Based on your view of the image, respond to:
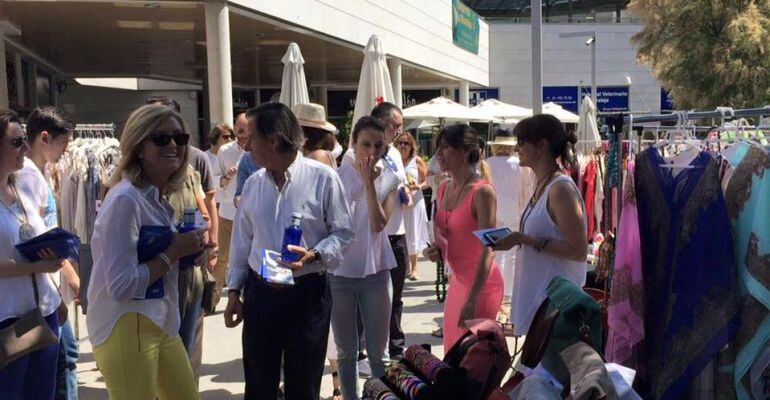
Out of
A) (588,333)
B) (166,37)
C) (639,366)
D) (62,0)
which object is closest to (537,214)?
(639,366)

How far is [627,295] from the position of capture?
10.2ft

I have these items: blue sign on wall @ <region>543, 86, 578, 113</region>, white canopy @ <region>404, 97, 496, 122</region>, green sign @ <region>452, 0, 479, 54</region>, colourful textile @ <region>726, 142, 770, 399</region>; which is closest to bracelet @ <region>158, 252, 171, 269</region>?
colourful textile @ <region>726, 142, 770, 399</region>

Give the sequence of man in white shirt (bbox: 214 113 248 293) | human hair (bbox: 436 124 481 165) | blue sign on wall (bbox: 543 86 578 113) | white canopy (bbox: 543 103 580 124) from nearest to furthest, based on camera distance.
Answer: human hair (bbox: 436 124 481 165), man in white shirt (bbox: 214 113 248 293), white canopy (bbox: 543 103 580 124), blue sign on wall (bbox: 543 86 578 113)

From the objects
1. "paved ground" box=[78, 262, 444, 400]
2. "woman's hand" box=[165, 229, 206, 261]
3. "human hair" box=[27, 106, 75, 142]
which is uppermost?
"human hair" box=[27, 106, 75, 142]

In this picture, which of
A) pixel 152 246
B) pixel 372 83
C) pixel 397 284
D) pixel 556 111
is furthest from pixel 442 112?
pixel 152 246

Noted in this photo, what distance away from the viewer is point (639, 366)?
315 centimetres

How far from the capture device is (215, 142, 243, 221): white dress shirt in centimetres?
799

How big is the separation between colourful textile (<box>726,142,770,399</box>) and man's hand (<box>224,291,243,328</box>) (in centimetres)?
220

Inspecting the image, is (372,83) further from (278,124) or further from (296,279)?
(296,279)

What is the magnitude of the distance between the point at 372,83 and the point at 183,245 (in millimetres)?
7020

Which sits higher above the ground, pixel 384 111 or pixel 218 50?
pixel 218 50

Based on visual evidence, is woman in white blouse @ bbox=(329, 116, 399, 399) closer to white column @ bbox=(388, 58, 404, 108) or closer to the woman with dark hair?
the woman with dark hair

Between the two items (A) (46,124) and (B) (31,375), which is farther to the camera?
(A) (46,124)

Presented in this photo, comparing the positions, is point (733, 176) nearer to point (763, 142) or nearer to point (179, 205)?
point (763, 142)
